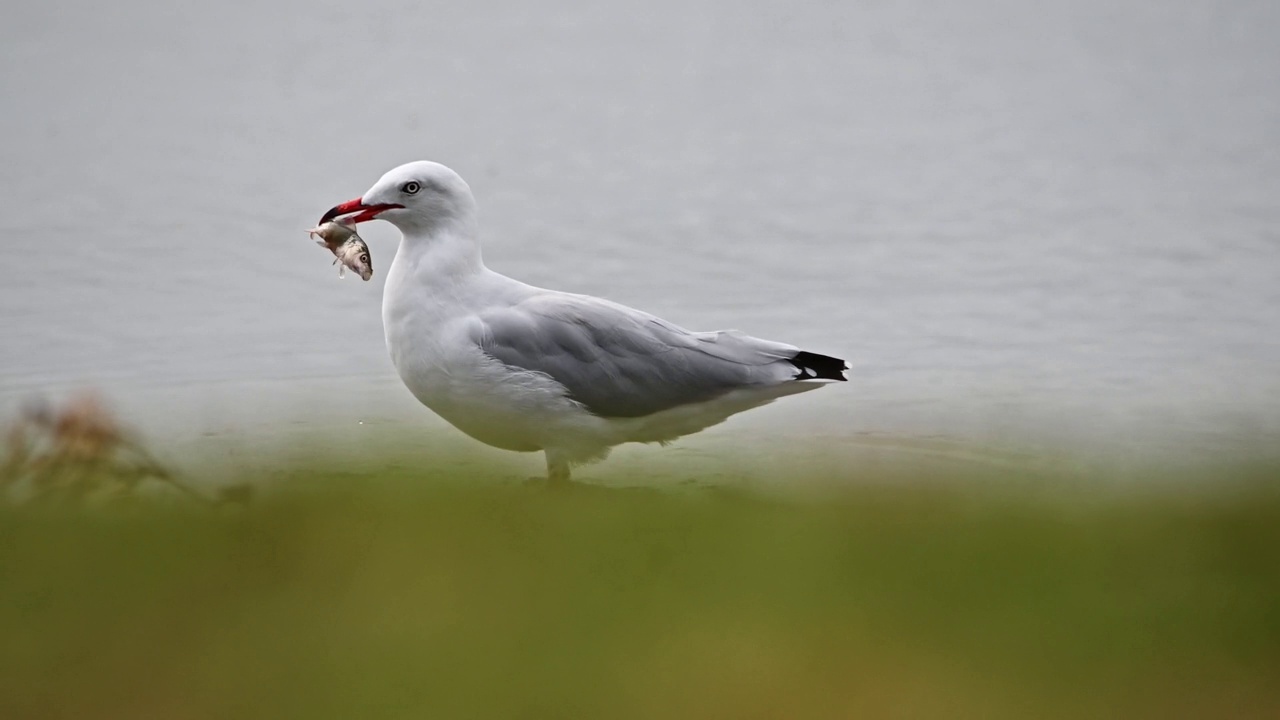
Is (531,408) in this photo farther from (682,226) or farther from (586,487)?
(682,226)

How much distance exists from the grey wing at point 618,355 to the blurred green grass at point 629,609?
6.57 ft

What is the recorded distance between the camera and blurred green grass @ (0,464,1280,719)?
12.4 feet

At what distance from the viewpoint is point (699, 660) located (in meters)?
3.95

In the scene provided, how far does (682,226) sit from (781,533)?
10.0 meters

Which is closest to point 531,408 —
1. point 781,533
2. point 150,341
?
point 781,533

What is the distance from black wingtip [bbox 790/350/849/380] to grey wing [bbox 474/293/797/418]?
40mm

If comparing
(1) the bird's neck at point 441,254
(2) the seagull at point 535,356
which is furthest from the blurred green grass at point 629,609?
(1) the bird's neck at point 441,254

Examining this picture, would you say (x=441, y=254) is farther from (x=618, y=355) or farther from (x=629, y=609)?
(x=629, y=609)

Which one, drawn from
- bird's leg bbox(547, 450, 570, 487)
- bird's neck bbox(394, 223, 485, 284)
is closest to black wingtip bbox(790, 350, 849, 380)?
bird's leg bbox(547, 450, 570, 487)

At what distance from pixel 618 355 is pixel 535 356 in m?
0.37

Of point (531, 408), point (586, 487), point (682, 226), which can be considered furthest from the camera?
point (682, 226)

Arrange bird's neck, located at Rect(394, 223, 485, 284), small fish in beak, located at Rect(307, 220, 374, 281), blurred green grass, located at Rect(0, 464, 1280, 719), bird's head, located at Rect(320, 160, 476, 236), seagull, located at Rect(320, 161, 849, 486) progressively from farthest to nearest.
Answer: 1. small fish in beak, located at Rect(307, 220, 374, 281)
2. bird's head, located at Rect(320, 160, 476, 236)
3. bird's neck, located at Rect(394, 223, 485, 284)
4. seagull, located at Rect(320, 161, 849, 486)
5. blurred green grass, located at Rect(0, 464, 1280, 719)

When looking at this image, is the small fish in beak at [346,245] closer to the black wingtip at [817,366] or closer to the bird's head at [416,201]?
the bird's head at [416,201]

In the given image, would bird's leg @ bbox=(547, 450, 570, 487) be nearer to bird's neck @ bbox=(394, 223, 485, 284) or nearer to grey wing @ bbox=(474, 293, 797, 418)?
grey wing @ bbox=(474, 293, 797, 418)
